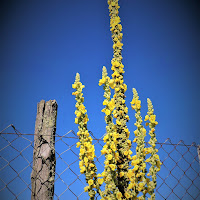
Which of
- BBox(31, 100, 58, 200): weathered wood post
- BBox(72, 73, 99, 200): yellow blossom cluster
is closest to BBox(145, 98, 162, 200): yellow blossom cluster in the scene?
BBox(72, 73, 99, 200): yellow blossom cluster

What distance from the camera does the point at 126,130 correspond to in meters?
1.55

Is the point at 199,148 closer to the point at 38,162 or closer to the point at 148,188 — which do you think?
the point at 148,188

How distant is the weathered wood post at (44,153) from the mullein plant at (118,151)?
42 centimetres

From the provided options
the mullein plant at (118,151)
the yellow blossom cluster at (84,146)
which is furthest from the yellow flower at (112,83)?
the yellow blossom cluster at (84,146)

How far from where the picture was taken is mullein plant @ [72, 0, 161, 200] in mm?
1358

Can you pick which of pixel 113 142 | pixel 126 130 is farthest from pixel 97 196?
pixel 126 130

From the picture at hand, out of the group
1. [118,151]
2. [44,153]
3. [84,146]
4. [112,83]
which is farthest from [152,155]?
[44,153]

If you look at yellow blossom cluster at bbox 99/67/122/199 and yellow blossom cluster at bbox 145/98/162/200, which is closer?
yellow blossom cluster at bbox 99/67/122/199

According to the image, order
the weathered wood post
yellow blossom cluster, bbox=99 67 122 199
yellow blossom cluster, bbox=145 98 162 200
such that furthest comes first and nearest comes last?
the weathered wood post < yellow blossom cluster, bbox=145 98 162 200 < yellow blossom cluster, bbox=99 67 122 199

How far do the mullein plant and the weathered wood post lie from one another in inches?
16.6

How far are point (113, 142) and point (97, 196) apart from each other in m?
0.48

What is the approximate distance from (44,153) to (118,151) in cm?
70

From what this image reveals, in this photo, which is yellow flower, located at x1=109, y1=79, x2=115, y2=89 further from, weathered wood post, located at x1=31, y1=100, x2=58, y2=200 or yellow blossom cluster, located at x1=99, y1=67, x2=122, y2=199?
weathered wood post, located at x1=31, y1=100, x2=58, y2=200

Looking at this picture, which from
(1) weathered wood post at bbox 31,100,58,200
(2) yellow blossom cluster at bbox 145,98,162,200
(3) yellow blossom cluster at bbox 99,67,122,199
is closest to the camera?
(3) yellow blossom cluster at bbox 99,67,122,199
